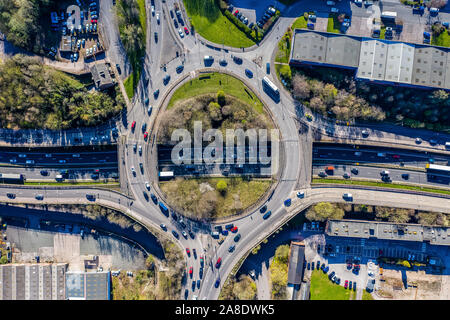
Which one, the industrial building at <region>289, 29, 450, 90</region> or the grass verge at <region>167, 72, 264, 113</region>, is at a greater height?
the industrial building at <region>289, 29, 450, 90</region>

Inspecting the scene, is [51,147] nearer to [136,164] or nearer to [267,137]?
[136,164]

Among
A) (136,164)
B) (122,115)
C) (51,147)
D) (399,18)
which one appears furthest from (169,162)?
(399,18)

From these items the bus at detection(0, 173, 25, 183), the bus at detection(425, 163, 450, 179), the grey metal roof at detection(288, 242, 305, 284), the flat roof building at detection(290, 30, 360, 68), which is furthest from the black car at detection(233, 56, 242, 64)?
the bus at detection(0, 173, 25, 183)

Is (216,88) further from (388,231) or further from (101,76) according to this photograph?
(388,231)

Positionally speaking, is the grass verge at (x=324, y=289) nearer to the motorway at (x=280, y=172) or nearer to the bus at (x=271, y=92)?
the motorway at (x=280, y=172)

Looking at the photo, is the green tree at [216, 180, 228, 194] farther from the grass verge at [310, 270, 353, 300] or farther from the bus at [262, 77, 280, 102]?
the grass verge at [310, 270, 353, 300]
